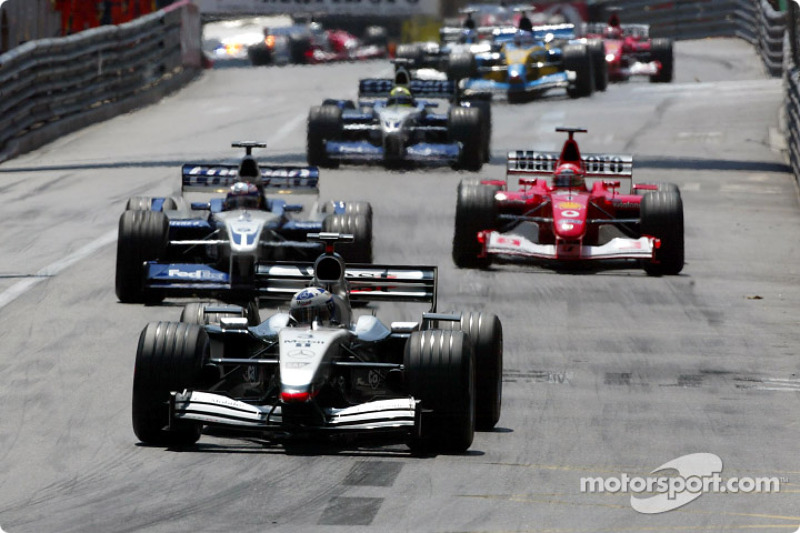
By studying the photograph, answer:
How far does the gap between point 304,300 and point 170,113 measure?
26.3 meters

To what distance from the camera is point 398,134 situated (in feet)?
86.7

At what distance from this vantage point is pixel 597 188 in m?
19.8

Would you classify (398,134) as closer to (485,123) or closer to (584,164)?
(485,123)

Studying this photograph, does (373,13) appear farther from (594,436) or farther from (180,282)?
(594,436)

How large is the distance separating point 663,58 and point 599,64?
4.43 meters

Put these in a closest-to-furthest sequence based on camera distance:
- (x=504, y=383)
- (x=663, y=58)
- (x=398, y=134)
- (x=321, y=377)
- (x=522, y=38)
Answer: (x=321, y=377) < (x=504, y=383) < (x=398, y=134) < (x=522, y=38) < (x=663, y=58)

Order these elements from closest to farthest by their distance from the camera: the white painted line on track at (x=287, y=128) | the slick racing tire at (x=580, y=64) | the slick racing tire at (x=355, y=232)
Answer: the slick racing tire at (x=355, y=232) < the white painted line on track at (x=287, y=128) < the slick racing tire at (x=580, y=64)

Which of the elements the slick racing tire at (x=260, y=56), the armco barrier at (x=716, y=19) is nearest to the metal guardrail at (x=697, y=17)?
the armco barrier at (x=716, y=19)

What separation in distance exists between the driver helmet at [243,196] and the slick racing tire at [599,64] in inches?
939

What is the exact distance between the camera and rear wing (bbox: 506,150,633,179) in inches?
790

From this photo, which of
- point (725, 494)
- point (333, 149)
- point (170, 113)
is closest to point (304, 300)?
point (725, 494)

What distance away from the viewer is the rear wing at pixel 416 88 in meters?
29.2

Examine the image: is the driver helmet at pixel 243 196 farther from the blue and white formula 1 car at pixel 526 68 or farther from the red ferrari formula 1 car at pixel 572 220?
the blue and white formula 1 car at pixel 526 68

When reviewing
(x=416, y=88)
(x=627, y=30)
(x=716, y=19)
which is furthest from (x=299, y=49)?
(x=416, y=88)
